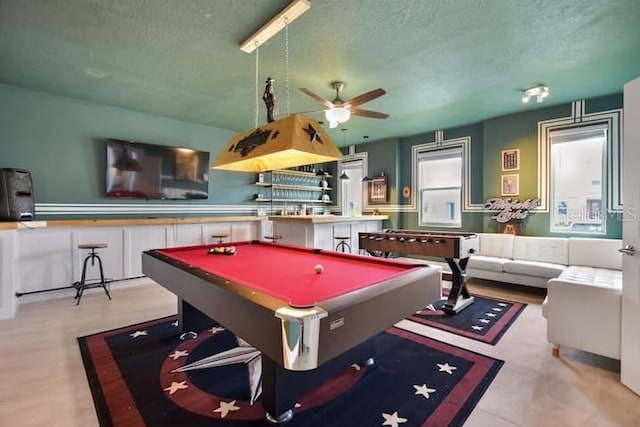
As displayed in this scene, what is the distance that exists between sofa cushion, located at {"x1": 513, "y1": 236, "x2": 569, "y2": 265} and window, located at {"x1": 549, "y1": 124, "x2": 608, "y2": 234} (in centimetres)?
57

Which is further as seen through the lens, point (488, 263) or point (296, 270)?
point (488, 263)

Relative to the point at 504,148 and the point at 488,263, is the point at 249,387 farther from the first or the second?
the point at 504,148

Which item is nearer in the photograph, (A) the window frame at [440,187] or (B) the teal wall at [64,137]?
(B) the teal wall at [64,137]

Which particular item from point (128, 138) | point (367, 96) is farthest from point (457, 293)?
point (128, 138)

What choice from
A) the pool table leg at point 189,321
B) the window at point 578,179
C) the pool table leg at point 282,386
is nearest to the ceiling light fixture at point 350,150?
the window at point 578,179

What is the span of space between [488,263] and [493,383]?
2.84 m

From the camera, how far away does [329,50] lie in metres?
2.98

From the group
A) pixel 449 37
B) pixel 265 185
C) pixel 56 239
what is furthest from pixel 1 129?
pixel 449 37

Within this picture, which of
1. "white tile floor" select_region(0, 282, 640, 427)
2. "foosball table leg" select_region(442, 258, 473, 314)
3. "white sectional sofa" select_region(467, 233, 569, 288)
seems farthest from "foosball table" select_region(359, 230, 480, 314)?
"white sectional sofa" select_region(467, 233, 569, 288)

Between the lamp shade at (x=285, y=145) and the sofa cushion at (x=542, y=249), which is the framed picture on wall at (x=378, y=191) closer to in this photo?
the sofa cushion at (x=542, y=249)

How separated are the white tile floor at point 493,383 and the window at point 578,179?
2145 millimetres

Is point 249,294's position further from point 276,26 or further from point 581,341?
point 581,341

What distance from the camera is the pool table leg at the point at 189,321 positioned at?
2.73m

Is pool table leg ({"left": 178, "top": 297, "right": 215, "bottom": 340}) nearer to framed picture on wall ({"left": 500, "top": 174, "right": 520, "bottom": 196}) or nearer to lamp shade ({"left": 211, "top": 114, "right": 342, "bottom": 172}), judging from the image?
lamp shade ({"left": 211, "top": 114, "right": 342, "bottom": 172})
